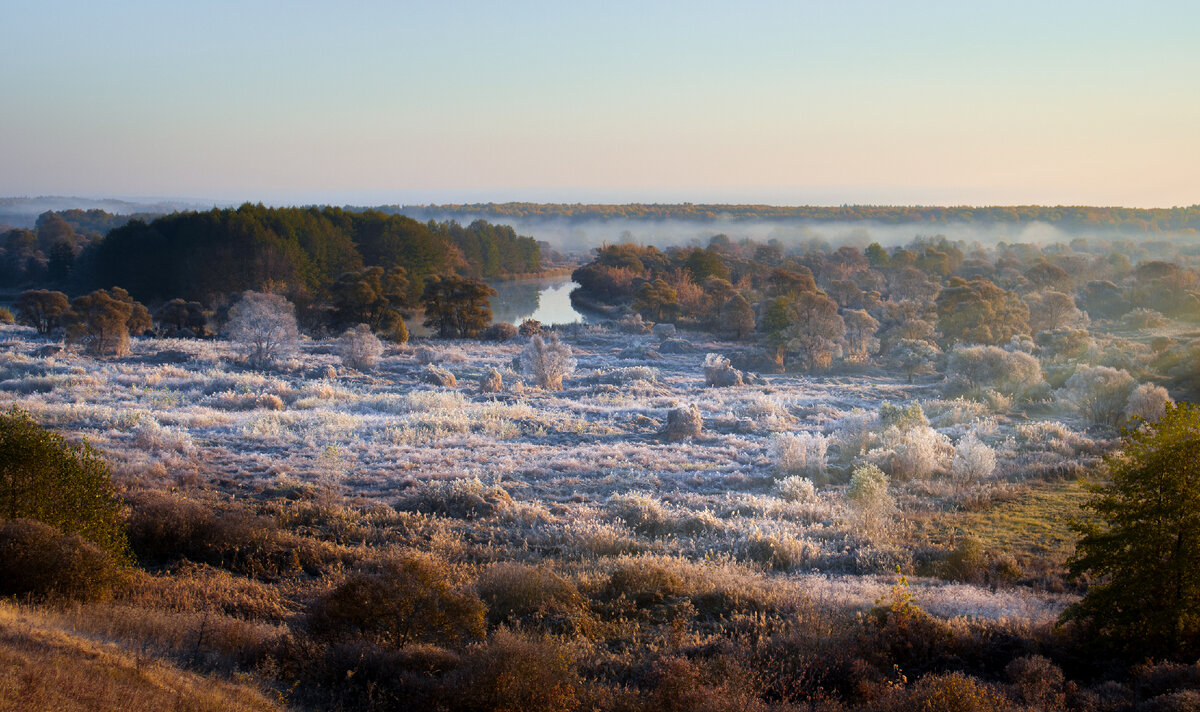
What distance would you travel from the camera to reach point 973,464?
574 inches

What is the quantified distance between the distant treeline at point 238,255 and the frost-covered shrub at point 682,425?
29.6 meters

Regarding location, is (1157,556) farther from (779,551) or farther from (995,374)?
(995,374)

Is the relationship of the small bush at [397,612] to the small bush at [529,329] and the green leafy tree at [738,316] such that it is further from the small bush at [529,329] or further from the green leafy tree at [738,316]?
the green leafy tree at [738,316]

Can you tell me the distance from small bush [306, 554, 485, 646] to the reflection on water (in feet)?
141

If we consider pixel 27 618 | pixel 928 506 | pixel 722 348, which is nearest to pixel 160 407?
pixel 27 618

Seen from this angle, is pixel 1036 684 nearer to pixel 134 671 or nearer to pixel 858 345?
pixel 134 671

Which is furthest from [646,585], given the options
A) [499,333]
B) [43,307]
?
[43,307]

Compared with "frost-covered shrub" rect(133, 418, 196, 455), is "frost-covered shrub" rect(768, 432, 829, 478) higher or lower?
lower

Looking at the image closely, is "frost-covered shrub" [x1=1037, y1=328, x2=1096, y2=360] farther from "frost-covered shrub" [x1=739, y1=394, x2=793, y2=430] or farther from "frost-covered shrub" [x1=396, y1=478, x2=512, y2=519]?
"frost-covered shrub" [x1=396, y1=478, x2=512, y2=519]

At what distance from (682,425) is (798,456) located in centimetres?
417

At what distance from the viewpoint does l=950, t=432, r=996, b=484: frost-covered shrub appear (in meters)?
14.4

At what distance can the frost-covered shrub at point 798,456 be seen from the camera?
594 inches

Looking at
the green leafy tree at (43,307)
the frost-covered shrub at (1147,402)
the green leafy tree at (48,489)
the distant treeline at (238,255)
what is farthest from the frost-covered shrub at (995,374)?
the green leafy tree at (43,307)

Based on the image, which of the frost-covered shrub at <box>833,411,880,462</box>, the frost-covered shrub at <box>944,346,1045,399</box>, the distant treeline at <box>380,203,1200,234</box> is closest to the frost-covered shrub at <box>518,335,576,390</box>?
the frost-covered shrub at <box>833,411,880,462</box>
